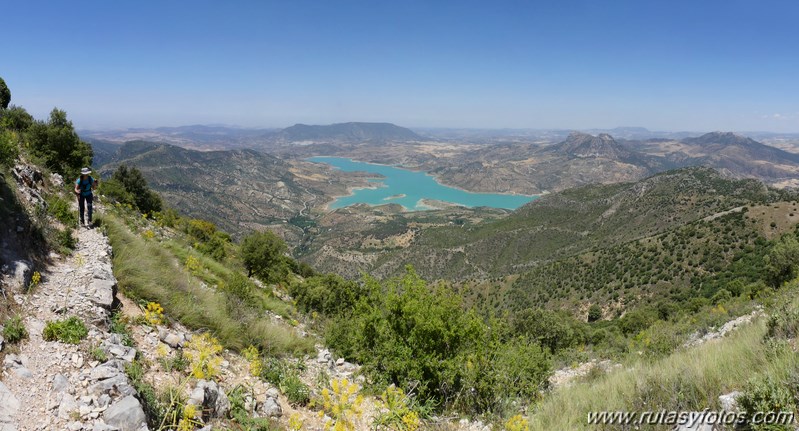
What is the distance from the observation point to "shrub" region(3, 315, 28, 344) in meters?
4.33

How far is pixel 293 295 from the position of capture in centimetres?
2223

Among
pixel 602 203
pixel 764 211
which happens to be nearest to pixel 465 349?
pixel 764 211

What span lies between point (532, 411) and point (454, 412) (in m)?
1.26

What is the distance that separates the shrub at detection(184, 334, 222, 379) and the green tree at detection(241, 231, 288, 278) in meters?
17.3

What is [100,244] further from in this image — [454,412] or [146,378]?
[454,412]

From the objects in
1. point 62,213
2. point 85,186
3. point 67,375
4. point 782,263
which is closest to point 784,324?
point 67,375

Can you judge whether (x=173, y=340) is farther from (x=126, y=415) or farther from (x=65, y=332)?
(x=126, y=415)

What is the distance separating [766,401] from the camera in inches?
149

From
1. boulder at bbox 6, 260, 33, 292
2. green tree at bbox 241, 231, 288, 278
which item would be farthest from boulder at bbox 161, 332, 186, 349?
green tree at bbox 241, 231, 288, 278

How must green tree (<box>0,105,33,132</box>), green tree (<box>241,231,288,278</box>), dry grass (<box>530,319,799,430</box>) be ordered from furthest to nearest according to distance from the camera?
green tree (<box>241,231,288,278</box>), green tree (<box>0,105,33,132</box>), dry grass (<box>530,319,799,430</box>)

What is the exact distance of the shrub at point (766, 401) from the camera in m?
3.72

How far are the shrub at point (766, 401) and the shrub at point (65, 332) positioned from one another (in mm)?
8024

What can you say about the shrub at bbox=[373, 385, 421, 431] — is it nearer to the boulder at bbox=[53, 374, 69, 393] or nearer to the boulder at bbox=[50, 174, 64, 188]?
the boulder at bbox=[53, 374, 69, 393]

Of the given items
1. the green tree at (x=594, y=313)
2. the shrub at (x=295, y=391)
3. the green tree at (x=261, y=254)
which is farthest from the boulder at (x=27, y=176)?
the green tree at (x=594, y=313)
